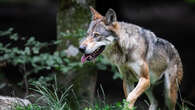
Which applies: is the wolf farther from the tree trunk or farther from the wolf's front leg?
the tree trunk

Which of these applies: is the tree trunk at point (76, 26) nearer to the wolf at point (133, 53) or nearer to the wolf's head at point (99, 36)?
the wolf at point (133, 53)

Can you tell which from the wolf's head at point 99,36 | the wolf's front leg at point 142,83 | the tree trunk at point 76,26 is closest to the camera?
the wolf's head at point 99,36

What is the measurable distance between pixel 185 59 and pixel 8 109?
31.7 ft

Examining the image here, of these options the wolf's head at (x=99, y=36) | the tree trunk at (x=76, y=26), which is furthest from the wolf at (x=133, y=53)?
the tree trunk at (x=76, y=26)

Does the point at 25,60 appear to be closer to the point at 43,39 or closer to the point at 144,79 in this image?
the point at 144,79

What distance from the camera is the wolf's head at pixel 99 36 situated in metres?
4.20

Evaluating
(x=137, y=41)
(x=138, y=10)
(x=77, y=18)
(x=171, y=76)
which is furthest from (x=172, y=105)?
(x=138, y=10)

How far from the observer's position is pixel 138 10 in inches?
785

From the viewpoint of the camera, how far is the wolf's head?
420 centimetres

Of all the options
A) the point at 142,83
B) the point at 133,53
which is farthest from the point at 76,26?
the point at 142,83

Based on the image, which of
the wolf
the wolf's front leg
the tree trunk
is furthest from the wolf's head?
the tree trunk

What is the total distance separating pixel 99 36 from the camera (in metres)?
4.26

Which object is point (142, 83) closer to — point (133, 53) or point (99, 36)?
point (133, 53)

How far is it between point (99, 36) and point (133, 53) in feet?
1.90
